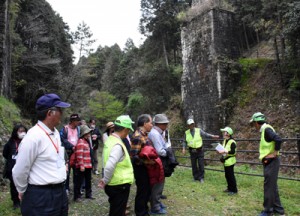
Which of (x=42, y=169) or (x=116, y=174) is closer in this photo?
(x=42, y=169)

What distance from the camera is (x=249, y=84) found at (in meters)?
13.7

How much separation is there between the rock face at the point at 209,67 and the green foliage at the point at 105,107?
15132 millimetres

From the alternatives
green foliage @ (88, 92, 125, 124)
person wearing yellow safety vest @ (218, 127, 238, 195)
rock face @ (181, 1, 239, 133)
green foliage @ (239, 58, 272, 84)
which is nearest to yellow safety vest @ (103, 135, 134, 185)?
person wearing yellow safety vest @ (218, 127, 238, 195)

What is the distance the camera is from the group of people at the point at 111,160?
256 centimetres

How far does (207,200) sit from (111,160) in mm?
3359

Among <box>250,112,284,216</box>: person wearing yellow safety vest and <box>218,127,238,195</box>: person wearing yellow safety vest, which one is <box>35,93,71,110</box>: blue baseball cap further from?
<box>218,127,238,195</box>: person wearing yellow safety vest

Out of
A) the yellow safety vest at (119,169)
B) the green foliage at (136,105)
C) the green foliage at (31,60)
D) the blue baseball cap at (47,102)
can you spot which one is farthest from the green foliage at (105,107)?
the blue baseball cap at (47,102)

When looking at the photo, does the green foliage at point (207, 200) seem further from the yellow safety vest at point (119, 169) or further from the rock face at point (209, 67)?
the rock face at point (209, 67)

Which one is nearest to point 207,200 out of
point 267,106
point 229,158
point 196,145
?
point 229,158

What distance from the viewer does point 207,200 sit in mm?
5977

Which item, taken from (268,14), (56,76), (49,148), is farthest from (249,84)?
(56,76)

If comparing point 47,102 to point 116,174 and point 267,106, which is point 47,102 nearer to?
point 116,174

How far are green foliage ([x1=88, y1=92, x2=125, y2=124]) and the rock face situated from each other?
15.1 m

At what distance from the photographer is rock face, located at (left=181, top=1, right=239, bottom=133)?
14289mm
